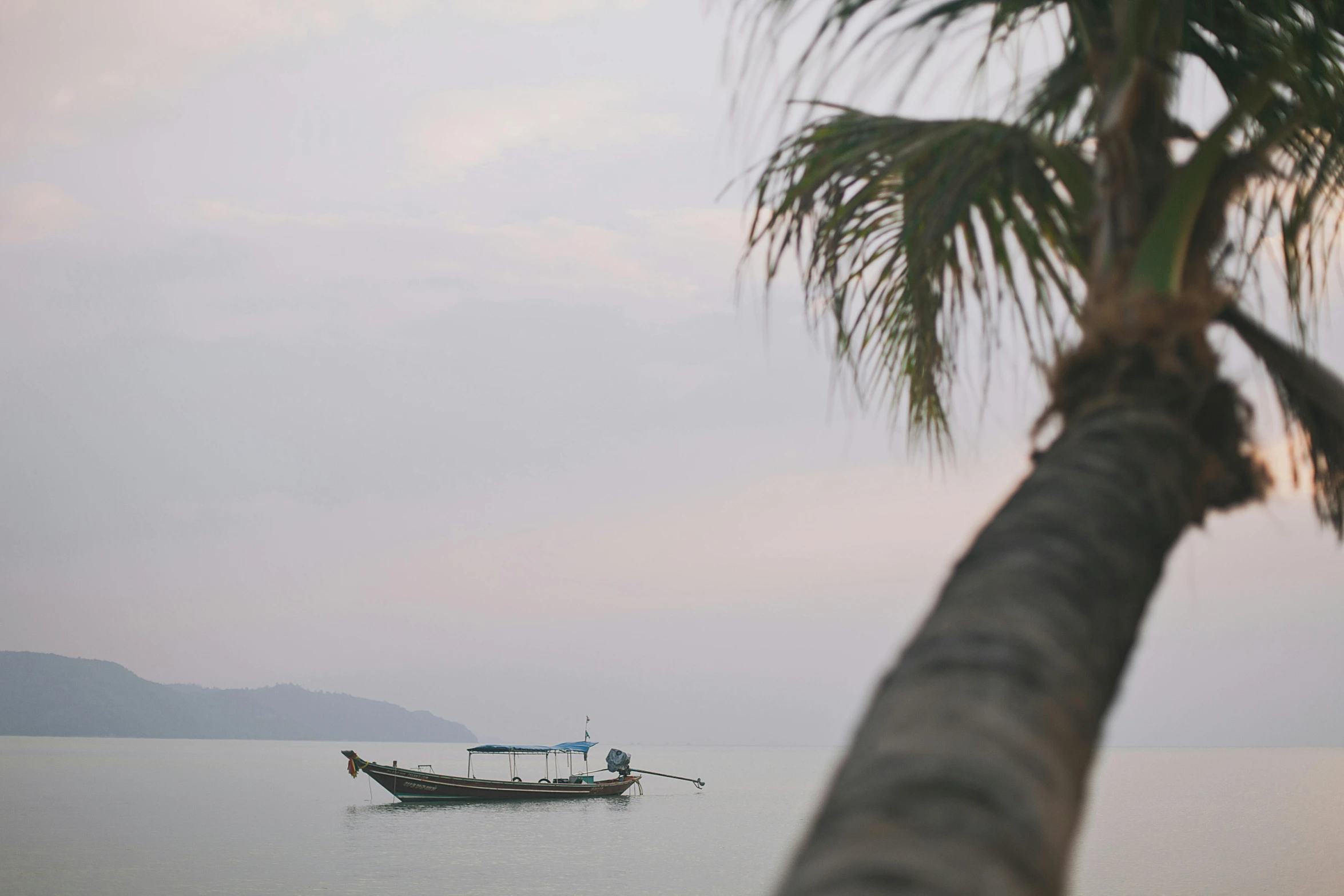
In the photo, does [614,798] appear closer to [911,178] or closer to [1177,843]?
[1177,843]

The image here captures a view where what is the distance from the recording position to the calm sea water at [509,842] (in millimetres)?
42094

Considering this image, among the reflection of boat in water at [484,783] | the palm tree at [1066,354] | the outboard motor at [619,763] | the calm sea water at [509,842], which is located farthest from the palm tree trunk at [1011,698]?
the outboard motor at [619,763]

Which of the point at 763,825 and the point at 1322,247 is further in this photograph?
the point at 763,825

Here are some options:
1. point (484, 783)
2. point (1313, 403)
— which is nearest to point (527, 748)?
point (484, 783)

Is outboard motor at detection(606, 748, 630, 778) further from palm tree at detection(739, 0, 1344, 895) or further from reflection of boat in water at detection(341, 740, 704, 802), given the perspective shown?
palm tree at detection(739, 0, 1344, 895)

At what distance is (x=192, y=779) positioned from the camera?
117750 mm

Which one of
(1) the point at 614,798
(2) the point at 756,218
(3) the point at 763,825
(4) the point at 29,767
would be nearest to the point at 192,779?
(4) the point at 29,767

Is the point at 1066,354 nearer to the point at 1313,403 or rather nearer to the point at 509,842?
the point at 1313,403

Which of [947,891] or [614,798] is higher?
[947,891]

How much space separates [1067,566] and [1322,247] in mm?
2490

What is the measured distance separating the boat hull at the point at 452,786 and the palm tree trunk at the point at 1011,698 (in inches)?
2095

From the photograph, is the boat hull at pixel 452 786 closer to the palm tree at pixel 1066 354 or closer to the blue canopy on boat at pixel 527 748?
the blue canopy on boat at pixel 527 748

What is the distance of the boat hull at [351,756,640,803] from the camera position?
171 feet

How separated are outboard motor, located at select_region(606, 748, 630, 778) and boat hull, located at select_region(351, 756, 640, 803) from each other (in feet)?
3.53
